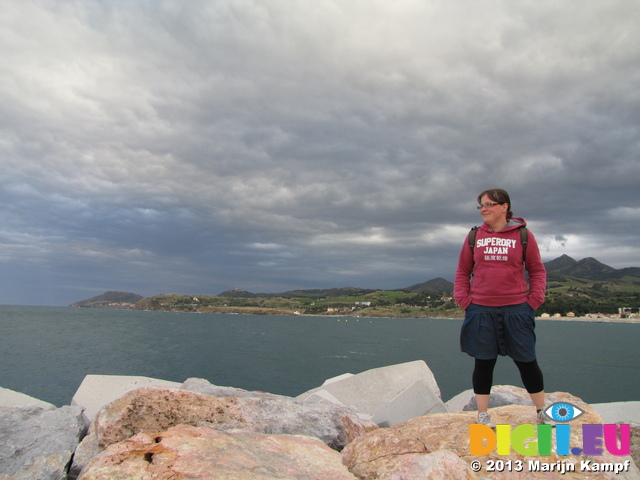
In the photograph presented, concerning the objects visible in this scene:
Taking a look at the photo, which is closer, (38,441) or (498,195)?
(498,195)

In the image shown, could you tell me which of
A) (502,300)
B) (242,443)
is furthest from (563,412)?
(242,443)

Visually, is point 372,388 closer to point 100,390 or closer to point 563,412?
point 100,390

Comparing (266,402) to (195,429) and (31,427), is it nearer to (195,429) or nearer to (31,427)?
(195,429)

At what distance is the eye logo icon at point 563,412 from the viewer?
4461 millimetres

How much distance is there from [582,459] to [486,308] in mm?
1631

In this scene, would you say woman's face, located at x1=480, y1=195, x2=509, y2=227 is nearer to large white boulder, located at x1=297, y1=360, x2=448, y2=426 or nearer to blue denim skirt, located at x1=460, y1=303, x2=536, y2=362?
blue denim skirt, located at x1=460, y1=303, x2=536, y2=362

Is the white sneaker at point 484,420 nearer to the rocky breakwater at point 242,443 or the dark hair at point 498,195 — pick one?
the rocky breakwater at point 242,443

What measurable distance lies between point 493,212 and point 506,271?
69 centimetres

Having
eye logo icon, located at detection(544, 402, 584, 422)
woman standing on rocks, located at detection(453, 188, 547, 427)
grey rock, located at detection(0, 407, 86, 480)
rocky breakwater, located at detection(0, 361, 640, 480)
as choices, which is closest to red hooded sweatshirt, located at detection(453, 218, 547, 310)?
woman standing on rocks, located at detection(453, 188, 547, 427)

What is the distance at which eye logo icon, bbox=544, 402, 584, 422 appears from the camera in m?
4.46

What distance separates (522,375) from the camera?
472cm

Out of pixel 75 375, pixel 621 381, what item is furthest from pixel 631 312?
pixel 75 375

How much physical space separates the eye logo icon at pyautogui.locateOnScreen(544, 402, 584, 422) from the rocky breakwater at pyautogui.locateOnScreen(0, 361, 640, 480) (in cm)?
9

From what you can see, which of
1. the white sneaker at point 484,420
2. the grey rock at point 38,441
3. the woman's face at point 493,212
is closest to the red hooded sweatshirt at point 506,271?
the woman's face at point 493,212
